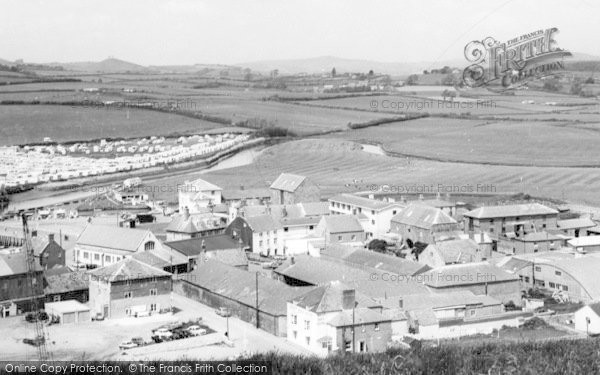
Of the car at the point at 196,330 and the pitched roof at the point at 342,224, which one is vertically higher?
the pitched roof at the point at 342,224

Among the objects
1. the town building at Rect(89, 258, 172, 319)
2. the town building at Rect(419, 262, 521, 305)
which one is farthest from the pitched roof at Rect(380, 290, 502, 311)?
the town building at Rect(89, 258, 172, 319)

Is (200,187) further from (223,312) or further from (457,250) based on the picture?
(223,312)

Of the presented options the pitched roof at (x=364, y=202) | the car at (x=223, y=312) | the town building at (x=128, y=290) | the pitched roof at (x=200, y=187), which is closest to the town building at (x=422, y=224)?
the pitched roof at (x=364, y=202)

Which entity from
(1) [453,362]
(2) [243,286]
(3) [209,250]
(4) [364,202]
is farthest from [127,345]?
(4) [364,202]

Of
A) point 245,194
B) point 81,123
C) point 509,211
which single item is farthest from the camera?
point 81,123

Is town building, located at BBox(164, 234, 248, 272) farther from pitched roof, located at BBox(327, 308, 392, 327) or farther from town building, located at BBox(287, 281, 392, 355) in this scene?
pitched roof, located at BBox(327, 308, 392, 327)

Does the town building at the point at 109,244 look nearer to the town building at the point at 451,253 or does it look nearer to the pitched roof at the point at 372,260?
the pitched roof at the point at 372,260
